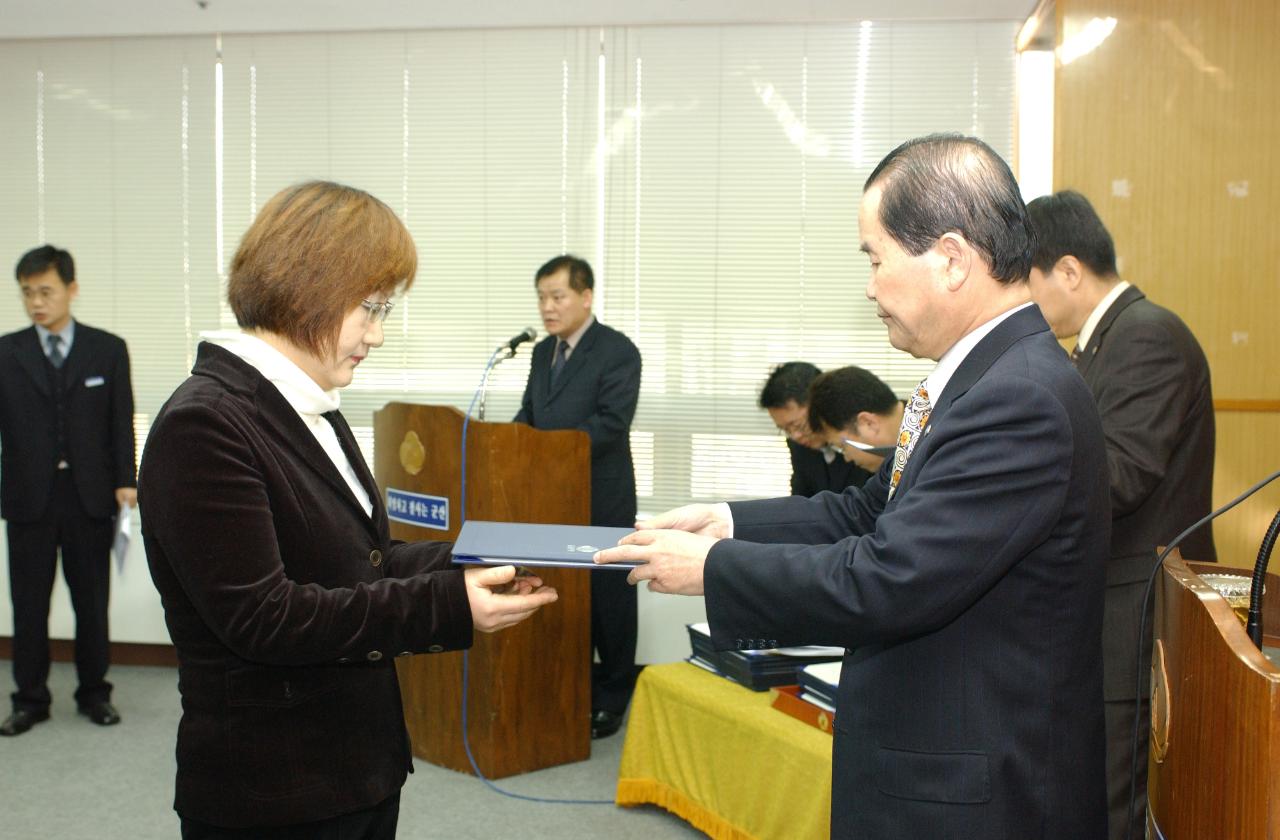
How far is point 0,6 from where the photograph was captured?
16.0ft

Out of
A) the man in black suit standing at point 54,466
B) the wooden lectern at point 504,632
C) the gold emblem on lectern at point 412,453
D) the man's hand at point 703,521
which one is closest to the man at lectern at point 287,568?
the man's hand at point 703,521

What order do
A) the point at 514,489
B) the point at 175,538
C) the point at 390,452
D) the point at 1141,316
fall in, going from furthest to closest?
the point at 390,452
the point at 514,489
the point at 1141,316
the point at 175,538

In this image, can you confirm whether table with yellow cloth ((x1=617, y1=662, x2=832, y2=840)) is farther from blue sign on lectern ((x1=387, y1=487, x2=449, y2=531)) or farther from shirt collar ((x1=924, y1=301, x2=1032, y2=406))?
shirt collar ((x1=924, y1=301, x2=1032, y2=406))

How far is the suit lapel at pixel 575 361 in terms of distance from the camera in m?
4.30

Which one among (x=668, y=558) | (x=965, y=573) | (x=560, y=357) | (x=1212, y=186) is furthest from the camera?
(x=560, y=357)

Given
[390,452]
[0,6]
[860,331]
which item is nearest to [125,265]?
[0,6]

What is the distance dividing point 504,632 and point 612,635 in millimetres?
754

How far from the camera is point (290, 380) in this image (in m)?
1.49

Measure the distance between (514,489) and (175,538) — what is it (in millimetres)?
2307

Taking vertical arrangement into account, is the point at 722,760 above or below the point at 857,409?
below

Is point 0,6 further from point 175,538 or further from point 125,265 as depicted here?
point 175,538

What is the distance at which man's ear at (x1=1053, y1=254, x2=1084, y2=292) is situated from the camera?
2.53 meters

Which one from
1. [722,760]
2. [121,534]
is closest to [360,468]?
[722,760]

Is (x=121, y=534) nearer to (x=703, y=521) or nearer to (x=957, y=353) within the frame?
(x=703, y=521)
